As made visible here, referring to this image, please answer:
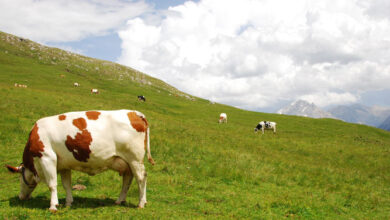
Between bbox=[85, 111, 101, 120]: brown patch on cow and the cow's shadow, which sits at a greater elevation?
bbox=[85, 111, 101, 120]: brown patch on cow

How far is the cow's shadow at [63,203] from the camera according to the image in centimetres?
950

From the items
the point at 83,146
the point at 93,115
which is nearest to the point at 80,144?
the point at 83,146

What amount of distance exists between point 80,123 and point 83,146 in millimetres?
777

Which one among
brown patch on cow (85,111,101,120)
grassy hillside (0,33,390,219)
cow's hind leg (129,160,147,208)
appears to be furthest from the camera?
grassy hillside (0,33,390,219)

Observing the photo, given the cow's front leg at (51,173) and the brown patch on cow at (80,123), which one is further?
the brown patch on cow at (80,123)

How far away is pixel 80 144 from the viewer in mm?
9000

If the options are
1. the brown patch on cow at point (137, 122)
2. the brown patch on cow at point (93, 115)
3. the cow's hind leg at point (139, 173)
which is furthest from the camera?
the brown patch on cow at point (137, 122)

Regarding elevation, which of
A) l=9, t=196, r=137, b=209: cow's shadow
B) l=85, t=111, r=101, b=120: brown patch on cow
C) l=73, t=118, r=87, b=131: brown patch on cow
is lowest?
l=9, t=196, r=137, b=209: cow's shadow

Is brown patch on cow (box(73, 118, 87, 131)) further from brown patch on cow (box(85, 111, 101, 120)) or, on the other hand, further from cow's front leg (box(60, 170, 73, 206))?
cow's front leg (box(60, 170, 73, 206))

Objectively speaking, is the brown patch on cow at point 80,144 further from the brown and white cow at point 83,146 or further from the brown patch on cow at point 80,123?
the brown patch on cow at point 80,123

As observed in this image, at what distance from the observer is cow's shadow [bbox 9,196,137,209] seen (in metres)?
9.50

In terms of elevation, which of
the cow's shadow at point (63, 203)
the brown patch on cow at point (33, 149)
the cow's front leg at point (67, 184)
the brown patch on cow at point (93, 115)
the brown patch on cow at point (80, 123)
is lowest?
the cow's shadow at point (63, 203)

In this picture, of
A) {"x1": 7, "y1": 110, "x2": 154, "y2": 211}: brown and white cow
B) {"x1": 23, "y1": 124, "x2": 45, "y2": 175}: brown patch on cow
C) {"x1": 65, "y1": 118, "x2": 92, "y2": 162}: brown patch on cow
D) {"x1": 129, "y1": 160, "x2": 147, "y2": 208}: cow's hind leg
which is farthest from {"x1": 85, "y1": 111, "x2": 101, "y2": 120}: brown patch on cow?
{"x1": 129, "y1": 160, "x2": 147, "y2": 208}: cow's hind leg

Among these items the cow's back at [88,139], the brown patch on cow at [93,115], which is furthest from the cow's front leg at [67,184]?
the brown patch on cow at [93,115]
